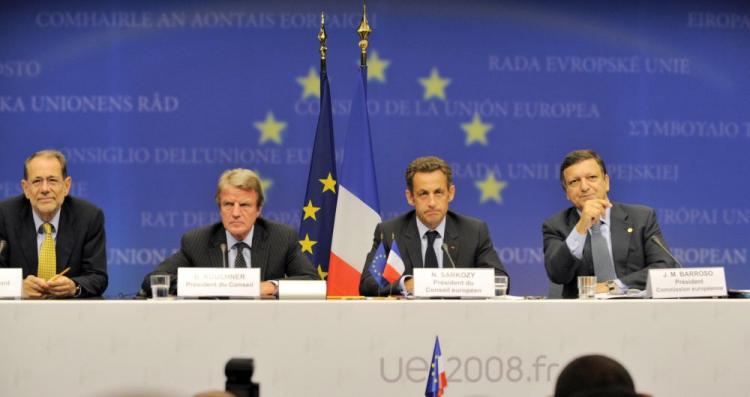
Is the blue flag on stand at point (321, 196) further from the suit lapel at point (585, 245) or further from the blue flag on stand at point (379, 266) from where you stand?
the suit lapel at point (585, 245)

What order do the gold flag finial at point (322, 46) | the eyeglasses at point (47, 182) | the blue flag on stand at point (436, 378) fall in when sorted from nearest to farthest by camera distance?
the blue flag on stand at point (436, 378) < the eyeglasses at point (47, 182) < the gold flag finial at point (322, 46)

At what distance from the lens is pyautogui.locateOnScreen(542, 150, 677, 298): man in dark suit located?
4.88 metres

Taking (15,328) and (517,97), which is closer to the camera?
(15,328)

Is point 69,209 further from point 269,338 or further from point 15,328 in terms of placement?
point 269,338

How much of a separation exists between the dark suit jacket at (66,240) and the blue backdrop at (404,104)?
6.11 feet

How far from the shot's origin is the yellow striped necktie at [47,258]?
4.87 m

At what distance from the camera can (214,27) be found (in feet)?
22.6

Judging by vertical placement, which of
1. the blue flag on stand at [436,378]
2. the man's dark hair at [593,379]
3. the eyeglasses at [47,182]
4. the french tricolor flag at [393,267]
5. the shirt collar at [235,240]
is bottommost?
the blue flag on stand at [436,378]

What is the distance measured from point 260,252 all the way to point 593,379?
334cm

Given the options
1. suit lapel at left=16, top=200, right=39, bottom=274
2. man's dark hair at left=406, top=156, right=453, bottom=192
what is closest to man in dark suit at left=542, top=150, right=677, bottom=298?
man's dark hair at left=406, top=156, right=453, bottom=192

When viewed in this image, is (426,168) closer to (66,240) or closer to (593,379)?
(66,240)

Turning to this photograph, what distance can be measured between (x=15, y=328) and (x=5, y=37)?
353 cm

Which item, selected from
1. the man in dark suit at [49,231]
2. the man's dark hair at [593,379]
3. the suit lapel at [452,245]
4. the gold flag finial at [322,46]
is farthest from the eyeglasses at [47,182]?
the man's dark hair at [593,379]

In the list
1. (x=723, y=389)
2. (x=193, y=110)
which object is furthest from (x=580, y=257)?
(x=193, y=110)
